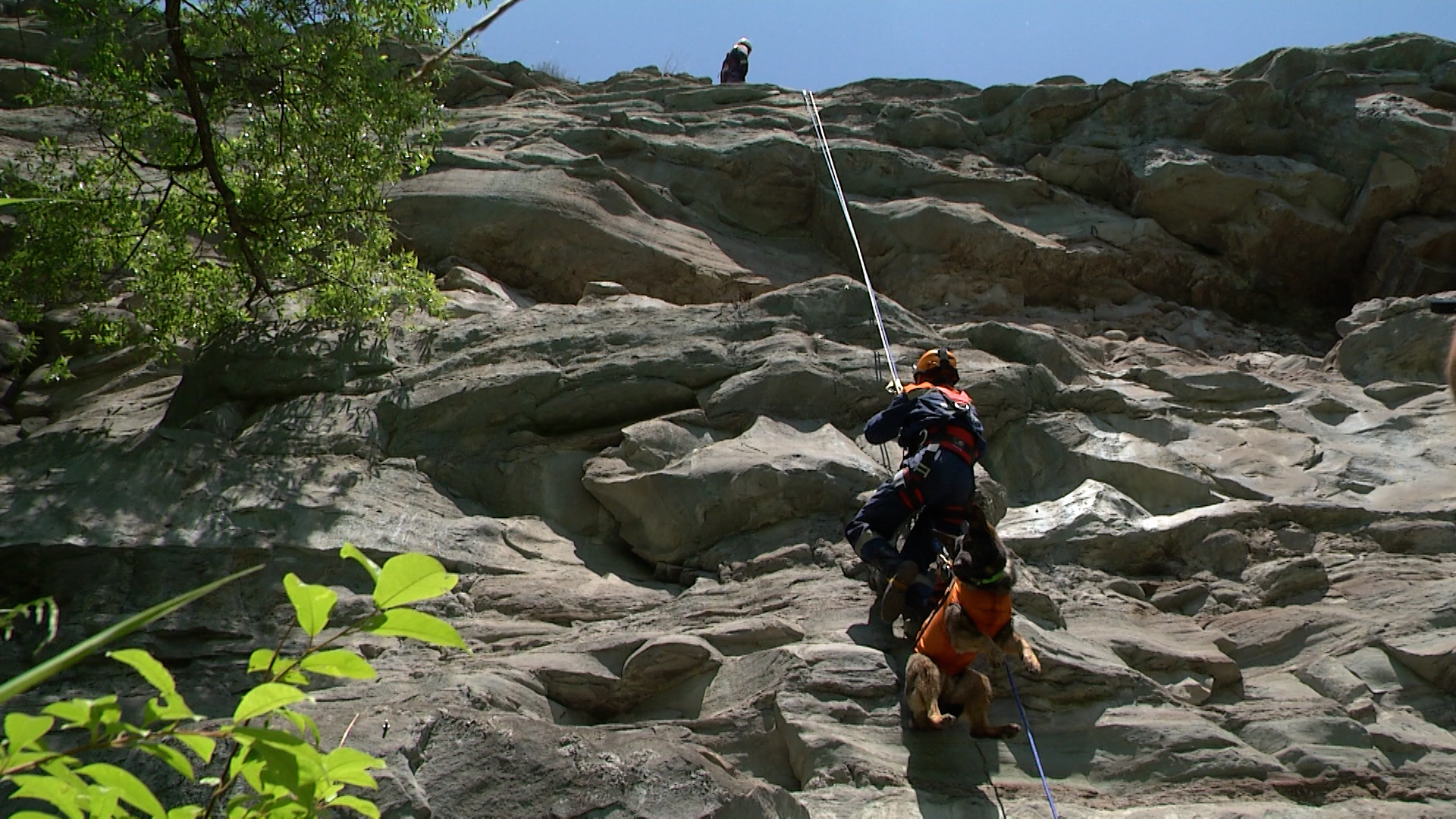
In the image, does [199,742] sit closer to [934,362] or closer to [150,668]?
[150,668]

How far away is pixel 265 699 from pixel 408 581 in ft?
0.72

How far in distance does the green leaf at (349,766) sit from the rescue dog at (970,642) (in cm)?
393

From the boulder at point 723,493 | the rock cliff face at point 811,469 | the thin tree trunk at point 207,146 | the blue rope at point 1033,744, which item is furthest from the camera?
the thin tree trunk at point 207,146

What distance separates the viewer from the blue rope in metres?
5.01

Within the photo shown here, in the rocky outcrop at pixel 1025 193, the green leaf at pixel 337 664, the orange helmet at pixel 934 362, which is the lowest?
the orange helmet at pixel 934 362

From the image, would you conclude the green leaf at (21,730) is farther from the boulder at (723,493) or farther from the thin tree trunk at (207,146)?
the thin tree trunk at (207,146)

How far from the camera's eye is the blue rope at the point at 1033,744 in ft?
16.4

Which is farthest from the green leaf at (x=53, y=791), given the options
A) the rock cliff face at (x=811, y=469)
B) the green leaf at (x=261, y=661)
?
the rock cliff face at (x=811, y=469)

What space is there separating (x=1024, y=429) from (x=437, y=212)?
7.02 metres

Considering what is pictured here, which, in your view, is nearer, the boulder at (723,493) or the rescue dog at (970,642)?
the rescue dog at (970,642)

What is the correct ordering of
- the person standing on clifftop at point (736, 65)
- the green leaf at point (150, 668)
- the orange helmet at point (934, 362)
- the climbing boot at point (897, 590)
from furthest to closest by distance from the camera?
the person standing on clifftop at point (736, 65), the orange helmet at point (934, 362), the climbing boot at point (897, 590), the green leaf at point (150, 668)

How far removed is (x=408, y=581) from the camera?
1482 millimetres

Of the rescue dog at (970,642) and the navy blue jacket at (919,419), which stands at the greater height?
the navy blue jacket at (919,419)

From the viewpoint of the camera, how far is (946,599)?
552 centimetres
